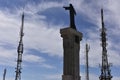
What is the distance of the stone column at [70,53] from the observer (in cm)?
3056

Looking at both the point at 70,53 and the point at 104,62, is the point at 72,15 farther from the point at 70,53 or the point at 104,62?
the point at 104,62

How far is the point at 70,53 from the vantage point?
31.1 metres

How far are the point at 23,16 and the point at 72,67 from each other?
32.8 meters

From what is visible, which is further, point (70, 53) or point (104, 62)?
point (104, 62)

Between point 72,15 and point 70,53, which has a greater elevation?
point 72,15

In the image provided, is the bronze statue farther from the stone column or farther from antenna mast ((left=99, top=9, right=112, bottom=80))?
antenna mast ((left=99, top=9, right=112, bottom=80))

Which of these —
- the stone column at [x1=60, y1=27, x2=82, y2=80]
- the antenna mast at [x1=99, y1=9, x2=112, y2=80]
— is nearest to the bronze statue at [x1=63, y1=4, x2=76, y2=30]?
the stone column at [x1=60, y1=27, x2=82, y2=80]

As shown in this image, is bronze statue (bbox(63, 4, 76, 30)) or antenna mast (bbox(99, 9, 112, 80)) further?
antenna mast (bbox(99, 9, 112, 80))

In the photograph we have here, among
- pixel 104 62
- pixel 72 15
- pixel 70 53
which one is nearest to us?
pixel 70 53

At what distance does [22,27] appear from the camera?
61.5 meters

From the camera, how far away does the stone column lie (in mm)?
30562

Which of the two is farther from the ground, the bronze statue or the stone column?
the bronze statue

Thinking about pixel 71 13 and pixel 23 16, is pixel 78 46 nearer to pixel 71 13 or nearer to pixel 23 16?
pixel 71 13

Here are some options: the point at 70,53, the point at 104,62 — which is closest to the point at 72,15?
the point at 70,53
